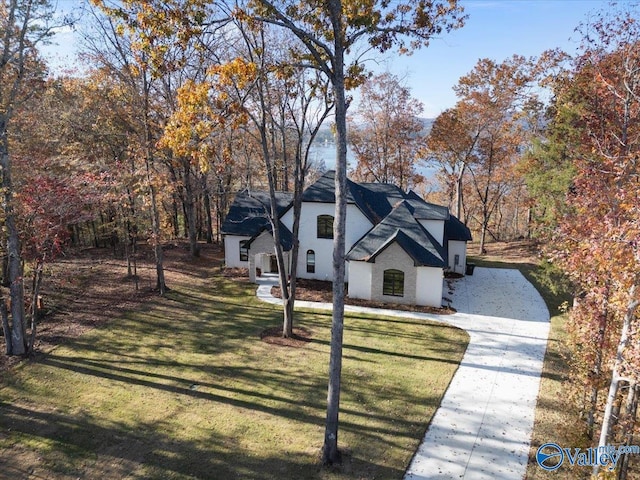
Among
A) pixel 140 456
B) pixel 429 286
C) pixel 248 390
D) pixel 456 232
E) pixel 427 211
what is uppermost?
pixel 427 211

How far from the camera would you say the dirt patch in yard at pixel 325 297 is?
2008 centimetres

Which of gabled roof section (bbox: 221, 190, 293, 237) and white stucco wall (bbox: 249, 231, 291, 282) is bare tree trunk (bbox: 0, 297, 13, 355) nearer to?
white stucco wall (bbox: 249, 231, 291, 282)

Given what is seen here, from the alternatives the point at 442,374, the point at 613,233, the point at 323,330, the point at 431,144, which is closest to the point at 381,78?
the point at 431,144

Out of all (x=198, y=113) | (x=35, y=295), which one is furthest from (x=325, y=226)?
(x=198, y=113)

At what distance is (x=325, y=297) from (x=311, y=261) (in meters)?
3.75

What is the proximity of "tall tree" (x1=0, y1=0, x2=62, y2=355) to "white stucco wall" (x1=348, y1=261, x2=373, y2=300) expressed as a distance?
13983 mm

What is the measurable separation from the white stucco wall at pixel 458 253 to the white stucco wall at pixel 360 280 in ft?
26.6

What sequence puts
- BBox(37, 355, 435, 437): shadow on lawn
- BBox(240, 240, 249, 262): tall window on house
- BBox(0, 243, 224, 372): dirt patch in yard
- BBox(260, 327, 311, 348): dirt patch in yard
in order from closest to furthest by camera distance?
BBox(37, 355, 435, 437): shadow on lawn, BBox(260, 327, 311, 348): dirt patch in yard, BBox(0, 243, 224, 372): dirt patch in yard, BBox(240, 240, 249, 262): tall window on house

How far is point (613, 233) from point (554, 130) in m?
15.3

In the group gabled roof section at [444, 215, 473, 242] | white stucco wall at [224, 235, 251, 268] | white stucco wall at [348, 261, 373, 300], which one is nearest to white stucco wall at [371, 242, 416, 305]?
white stucco wall at [348, 261, 373, 300]

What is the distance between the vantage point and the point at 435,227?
945 inches

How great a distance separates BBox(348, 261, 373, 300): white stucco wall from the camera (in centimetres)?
2122

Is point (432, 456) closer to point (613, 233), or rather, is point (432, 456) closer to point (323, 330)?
point (613, 233)

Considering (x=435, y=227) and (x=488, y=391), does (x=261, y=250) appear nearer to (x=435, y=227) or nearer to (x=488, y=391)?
(x=435, y=227)
